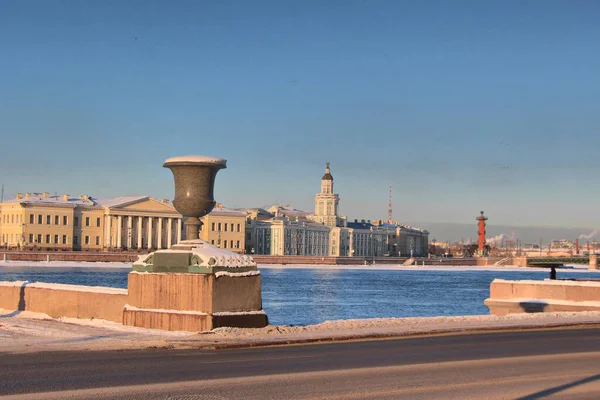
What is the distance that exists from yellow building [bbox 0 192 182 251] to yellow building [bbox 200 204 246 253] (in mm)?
6023

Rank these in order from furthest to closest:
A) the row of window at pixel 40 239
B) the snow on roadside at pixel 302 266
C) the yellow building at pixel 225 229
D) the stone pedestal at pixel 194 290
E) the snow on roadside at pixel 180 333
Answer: the yellow building at pixel 225 229 < the row of window at pixel 40 239 < the snow on roadside at pixel 302 266 < the stone pedestal at pixel 194 290 < the snow on roadside at pixel 180 333

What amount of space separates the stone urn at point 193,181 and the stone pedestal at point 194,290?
0.83m

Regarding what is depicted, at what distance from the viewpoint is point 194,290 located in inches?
665

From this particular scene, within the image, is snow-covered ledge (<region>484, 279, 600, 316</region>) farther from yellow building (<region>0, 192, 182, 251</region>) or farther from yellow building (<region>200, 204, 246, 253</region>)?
yellow building (<region>200, 204, 246, 253</region>)

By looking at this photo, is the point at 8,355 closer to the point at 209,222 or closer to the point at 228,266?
the point at 228,266

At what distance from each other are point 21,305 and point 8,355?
730 centimetres

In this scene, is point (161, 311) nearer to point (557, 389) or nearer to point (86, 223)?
point (557, 389)

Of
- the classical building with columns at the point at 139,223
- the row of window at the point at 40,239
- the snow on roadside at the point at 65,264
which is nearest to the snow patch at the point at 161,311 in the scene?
the snow on roadside at the point at 65,264

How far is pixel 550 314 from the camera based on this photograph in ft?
77.8

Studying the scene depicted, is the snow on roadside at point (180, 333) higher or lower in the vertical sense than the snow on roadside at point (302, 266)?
lower

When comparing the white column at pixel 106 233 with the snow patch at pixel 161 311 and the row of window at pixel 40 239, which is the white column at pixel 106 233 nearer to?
the row of window at pixel 40 239

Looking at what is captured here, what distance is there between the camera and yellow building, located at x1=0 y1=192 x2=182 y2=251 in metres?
152

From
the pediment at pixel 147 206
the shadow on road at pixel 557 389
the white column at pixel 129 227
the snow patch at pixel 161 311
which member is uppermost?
the pediment at pixel 147 206

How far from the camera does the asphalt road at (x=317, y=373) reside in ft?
35.5
